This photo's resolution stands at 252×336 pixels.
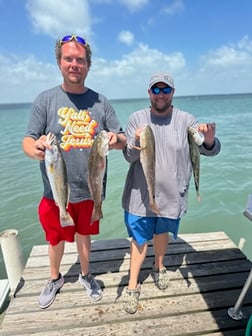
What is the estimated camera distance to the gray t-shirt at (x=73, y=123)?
2.67 m

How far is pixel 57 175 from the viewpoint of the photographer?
247 cm

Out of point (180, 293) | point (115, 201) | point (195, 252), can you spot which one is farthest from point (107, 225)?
point (180, 293)

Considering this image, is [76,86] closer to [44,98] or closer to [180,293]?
[44,98]

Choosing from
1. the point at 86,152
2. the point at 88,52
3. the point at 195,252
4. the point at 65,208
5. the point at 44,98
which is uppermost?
the point at 88,52

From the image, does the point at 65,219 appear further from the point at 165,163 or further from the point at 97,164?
the point at 165,163

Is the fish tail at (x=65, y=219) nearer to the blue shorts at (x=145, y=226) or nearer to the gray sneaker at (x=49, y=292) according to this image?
the blue shorts at (x=145, y=226)

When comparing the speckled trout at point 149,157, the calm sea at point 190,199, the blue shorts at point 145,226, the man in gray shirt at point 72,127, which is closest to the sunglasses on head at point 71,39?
the man in gray shirt at point 72,127

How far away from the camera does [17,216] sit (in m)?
9.07

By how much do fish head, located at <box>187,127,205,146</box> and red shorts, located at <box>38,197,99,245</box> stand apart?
1.26 meters

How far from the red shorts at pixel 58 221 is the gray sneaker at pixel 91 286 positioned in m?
0.70

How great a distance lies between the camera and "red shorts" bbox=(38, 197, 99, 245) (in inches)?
115

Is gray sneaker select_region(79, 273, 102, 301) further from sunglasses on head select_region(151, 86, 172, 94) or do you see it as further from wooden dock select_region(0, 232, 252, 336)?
sunglasses on head select_region(151, 86, 172, 94)

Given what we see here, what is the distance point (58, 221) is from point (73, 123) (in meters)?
1.06

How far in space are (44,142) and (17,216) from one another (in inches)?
297
